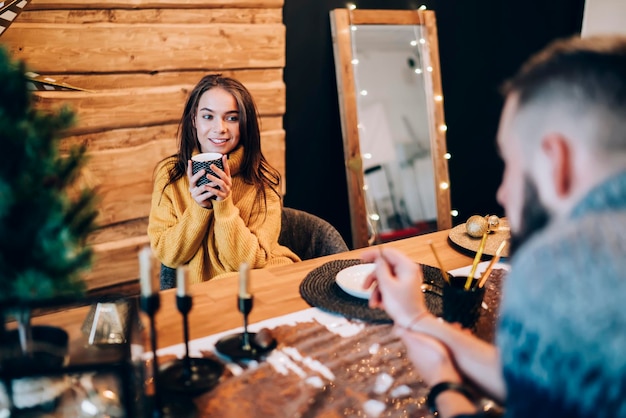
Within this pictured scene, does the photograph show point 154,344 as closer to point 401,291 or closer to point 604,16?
point 401,291

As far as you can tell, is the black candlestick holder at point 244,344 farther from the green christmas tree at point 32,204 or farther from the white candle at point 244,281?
the green christmas tree at point 32,204

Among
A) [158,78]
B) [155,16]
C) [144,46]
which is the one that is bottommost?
[158,78]

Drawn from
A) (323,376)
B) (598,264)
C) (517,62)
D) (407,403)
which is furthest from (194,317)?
(517,62)

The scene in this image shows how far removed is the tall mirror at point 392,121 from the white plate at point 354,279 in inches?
58.5

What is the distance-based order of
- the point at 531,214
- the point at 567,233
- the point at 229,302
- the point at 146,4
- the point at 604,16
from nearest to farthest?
the point at 567,233, the point at 531,214, the point at 229,302, the point at 146,4, the point at 604,16

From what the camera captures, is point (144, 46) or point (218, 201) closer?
point (218, 201)

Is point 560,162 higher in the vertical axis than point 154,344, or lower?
higher

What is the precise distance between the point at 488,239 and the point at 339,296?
0.67 metres

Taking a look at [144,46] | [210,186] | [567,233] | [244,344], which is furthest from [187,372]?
[144,46]

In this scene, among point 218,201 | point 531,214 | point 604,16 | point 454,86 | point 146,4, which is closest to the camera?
point 531,214

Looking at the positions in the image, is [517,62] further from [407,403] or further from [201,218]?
[407,403]

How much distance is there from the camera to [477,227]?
1793 mm

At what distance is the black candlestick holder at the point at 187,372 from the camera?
984mm

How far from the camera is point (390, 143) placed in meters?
3.28
